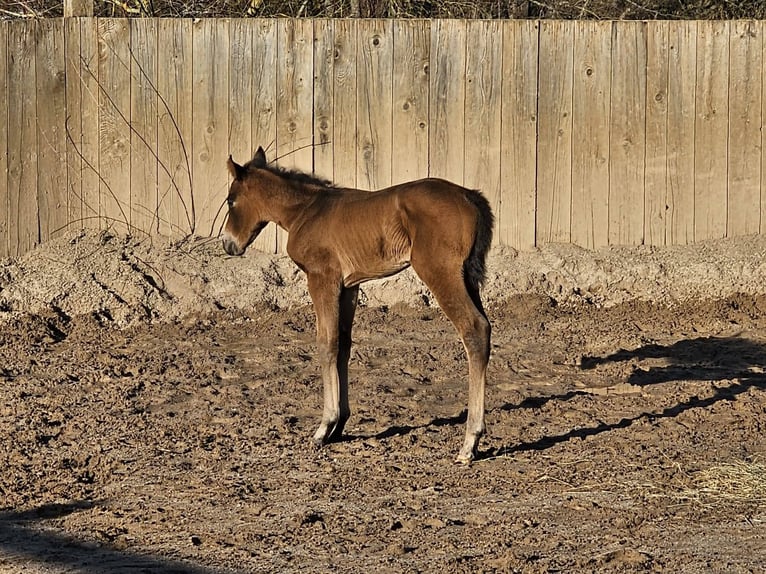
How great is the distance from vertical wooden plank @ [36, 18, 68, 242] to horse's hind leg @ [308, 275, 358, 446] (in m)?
4.86

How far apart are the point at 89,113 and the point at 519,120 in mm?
4208

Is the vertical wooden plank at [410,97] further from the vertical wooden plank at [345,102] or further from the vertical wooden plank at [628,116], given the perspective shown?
the vertical wooden plank at [628,116]

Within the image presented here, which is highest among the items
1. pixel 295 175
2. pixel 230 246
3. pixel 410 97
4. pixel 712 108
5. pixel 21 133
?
pixel 410 97

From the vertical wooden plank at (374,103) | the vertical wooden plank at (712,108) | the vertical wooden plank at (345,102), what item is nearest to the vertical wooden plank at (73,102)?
the vertical wooden plank at (345,102)

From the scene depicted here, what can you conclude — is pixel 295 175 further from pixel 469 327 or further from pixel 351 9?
pixel 351 9

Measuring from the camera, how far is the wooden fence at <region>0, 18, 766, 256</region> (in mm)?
11961

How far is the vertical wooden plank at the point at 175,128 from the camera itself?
472 inches

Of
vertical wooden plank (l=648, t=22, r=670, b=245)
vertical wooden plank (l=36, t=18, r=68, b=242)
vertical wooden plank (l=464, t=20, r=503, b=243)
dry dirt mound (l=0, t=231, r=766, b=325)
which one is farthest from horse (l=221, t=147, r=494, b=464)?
vertical wooden plank (l=648, t=22, r=670, b=245)

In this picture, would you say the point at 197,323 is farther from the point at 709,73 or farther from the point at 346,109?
the point at 709,73

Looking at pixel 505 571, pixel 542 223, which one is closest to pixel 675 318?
pixel 542 223

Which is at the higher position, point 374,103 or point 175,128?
point 374,103

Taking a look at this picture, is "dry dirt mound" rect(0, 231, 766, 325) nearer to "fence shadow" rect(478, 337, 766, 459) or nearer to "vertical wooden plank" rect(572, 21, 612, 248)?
"vertical wooden plank" rect(572, 21, 612, 248)

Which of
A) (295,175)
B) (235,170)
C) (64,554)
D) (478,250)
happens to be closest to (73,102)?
(235,170)

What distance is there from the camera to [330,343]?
7980 millimetres
